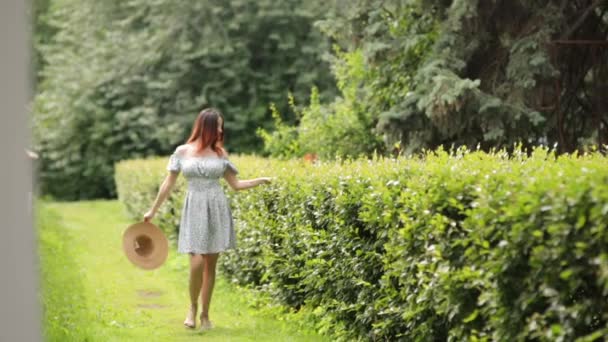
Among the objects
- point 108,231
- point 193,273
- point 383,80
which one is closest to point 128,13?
point 108,231

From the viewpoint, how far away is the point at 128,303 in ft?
38.0

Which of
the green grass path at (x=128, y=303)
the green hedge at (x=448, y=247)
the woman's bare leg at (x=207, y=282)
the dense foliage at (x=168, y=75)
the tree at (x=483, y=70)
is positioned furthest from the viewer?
the dense foliage at (x=168, y=75)

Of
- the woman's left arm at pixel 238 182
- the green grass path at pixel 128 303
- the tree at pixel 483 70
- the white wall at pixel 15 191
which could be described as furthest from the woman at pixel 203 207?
the tree at pixel 483 70

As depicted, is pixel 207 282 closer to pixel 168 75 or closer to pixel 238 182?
pixel 238 182

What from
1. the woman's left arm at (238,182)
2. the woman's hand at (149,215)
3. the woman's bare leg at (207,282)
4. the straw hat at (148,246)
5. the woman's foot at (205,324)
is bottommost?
the woman's foot at (205,324)

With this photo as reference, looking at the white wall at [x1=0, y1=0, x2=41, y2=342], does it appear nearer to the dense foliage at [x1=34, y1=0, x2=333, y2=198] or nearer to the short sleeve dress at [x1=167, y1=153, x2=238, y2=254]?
the short sleeve dress at [x1=167, y1=153, x2=238, y2=254]

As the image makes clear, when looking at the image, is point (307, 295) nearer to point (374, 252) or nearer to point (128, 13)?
point (374, 252)

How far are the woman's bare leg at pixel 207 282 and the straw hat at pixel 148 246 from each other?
45 centimetres

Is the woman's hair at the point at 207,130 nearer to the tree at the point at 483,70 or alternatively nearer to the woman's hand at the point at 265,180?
the woman's hand at the point at 265,180

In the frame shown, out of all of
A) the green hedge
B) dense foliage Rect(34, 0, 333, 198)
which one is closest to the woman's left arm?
the green hedge

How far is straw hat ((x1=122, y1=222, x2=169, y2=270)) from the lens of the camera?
974 centimetres

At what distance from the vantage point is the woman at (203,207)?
30.9 ft

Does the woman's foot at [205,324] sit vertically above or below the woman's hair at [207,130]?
below

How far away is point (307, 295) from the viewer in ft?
30.4
